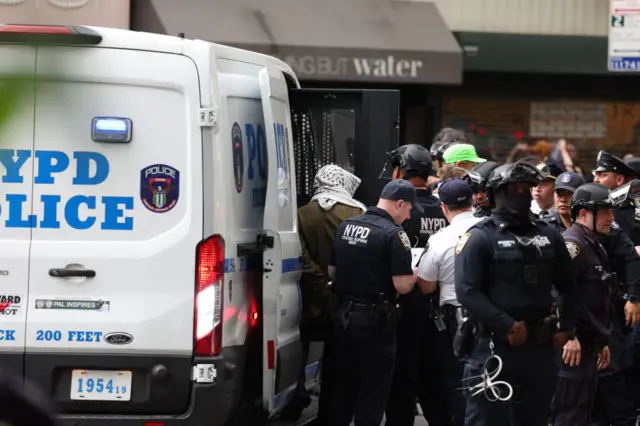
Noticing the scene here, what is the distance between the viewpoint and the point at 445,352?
7.71 m

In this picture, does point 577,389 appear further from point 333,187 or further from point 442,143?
point 442,143

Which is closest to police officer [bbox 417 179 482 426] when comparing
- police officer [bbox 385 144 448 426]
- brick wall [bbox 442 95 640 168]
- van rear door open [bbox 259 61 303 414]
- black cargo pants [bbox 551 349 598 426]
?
police officer [bbox 385 144 448 426]

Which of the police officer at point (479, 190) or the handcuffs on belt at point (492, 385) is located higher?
the police officer at point (479, 190)

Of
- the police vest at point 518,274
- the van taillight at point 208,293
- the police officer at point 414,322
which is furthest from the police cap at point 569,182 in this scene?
the van taillight at point 208,293

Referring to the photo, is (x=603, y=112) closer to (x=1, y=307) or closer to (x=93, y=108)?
(x=1, y=307)

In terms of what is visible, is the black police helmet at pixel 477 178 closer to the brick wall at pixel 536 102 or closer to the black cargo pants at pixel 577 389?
the black cargo pants at pixel 577 389

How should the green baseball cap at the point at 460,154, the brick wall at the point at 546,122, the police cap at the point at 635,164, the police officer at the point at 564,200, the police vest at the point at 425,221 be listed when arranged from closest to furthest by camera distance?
the police vest at the point at 425,221, the police officer at the point at 564,200, the green baseball cap at the point at 460,154, the police cap at the point at 635,164, the brick wall at the point at 546,122

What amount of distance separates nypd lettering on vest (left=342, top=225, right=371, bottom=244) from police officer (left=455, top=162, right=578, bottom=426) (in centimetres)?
109

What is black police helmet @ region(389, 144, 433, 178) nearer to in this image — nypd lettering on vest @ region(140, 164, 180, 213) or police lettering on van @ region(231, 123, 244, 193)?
police lettering on van @ region(231, 123, 244, 193)

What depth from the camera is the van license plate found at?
17.5 ft

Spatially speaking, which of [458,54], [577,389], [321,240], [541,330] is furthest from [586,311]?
[458,54]

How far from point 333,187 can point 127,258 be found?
2.37 meters

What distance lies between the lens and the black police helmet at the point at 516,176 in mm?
5957

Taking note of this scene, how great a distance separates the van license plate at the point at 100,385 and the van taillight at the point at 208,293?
1.20 ft
